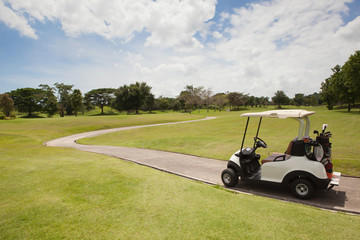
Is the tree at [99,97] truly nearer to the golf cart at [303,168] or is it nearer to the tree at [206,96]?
the tree at [206,96]

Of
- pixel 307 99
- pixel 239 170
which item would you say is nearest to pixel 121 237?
pixel 239 170

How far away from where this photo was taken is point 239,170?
22.7 feet

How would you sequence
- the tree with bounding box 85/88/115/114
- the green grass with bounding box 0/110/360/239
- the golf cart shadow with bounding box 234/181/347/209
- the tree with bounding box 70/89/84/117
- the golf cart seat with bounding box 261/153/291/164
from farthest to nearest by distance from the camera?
the tree with bounding box 85/88/115/114
the tree with bounding box 70/89/84/117
the golf cart seat with bounding box 261/153/291/164
the golf cart shadow with bounding box 234/181/347/209
the green grass with bounding box 0/110/360/239

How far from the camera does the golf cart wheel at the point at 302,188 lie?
18.8ft

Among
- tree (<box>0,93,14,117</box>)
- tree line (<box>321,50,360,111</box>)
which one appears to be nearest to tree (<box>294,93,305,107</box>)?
tree line (<box>321,50,360,111</box>)

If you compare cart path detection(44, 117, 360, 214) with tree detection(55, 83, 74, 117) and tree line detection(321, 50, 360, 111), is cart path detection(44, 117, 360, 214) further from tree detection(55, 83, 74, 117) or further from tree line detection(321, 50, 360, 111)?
tree detection(55, 83, 74, 117)

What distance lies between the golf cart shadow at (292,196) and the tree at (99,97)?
309ft

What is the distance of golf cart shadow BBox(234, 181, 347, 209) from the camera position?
222 inches

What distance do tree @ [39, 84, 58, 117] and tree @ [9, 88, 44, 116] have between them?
66.2 inches

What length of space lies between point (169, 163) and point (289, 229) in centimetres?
751

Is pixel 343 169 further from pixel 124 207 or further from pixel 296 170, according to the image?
pixel 124 207

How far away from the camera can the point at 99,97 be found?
93.9 metres

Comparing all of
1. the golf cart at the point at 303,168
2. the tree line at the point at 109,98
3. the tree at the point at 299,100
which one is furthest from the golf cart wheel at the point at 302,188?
the tree at the point at 299,100

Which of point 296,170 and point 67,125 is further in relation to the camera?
point 67,125
